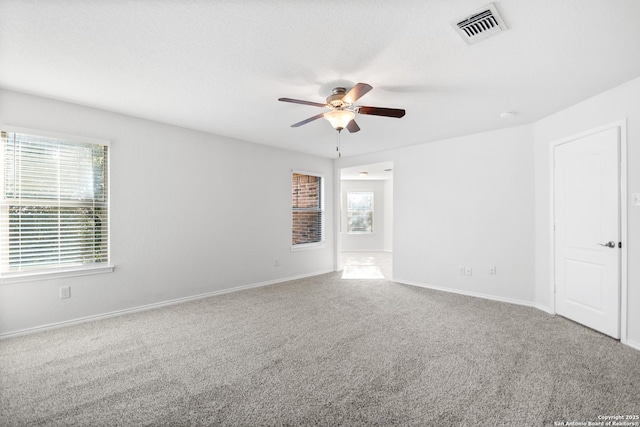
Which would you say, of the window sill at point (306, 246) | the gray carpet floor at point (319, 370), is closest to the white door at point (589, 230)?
the gray carpet floor at point (319, 370)

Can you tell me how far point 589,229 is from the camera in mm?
3213

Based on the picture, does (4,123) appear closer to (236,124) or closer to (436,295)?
(236,124)

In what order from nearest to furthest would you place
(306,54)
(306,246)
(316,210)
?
(306,54), (306,246), (316,210)

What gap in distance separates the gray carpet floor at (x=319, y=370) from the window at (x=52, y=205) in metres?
0.77

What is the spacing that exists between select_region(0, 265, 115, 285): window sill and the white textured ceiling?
183 cm

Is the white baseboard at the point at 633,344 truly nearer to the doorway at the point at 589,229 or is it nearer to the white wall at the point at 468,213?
the doorway at the point at 589,229

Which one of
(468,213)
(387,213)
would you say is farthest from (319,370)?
(387,213)

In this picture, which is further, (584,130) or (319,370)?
(584,130)

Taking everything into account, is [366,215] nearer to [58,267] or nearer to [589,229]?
[589,229]

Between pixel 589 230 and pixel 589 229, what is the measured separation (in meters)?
0.01

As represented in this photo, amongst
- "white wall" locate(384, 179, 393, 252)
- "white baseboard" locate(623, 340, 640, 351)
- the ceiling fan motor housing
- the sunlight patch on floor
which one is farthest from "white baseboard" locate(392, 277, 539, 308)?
"white wall" locate(384, 179, 393, 252)

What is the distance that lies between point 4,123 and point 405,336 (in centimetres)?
446

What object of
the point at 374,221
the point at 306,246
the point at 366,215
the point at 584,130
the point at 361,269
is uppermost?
the point at 584,130

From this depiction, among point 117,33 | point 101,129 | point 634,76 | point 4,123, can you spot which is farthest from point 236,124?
point 634,76
